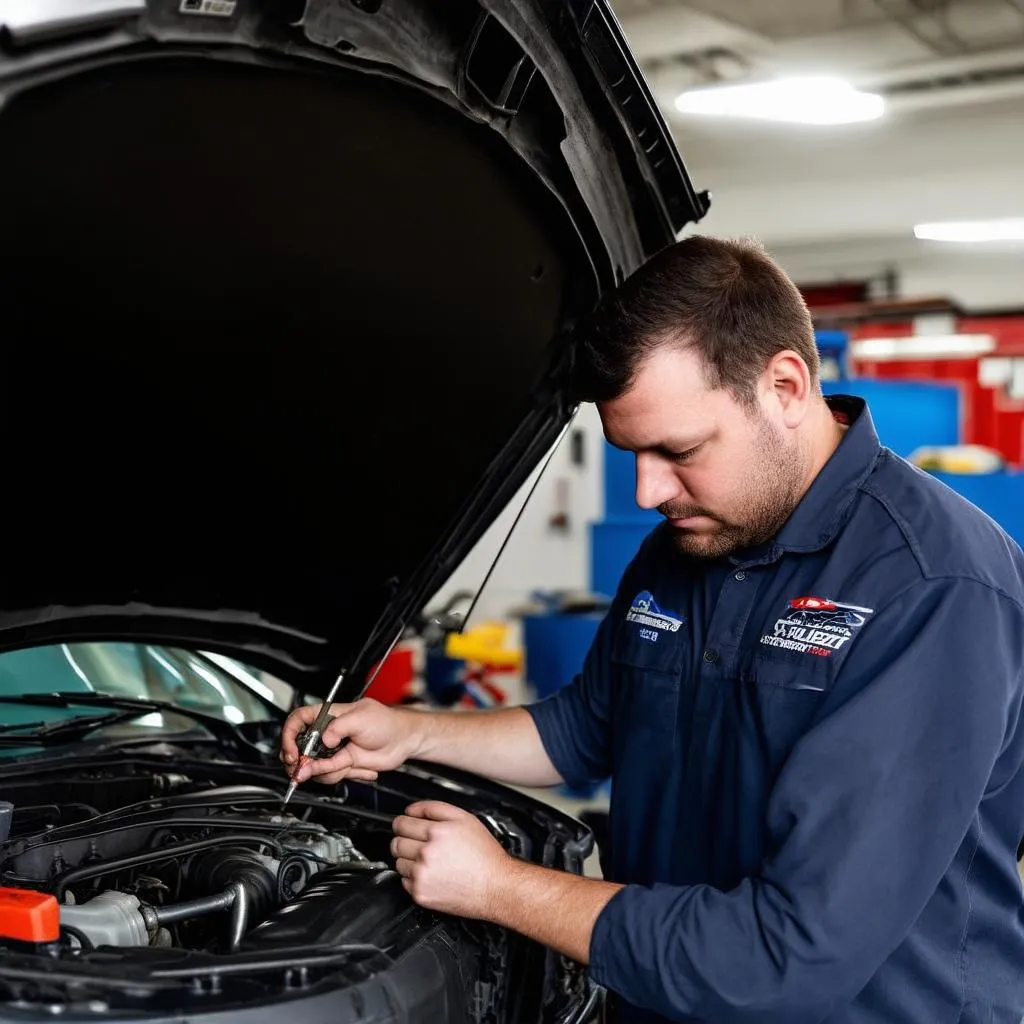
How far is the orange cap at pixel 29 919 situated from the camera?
4.16 feet

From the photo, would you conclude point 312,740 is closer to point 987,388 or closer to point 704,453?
point 704,453

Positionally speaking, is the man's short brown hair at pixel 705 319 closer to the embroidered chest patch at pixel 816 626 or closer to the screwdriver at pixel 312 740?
the embroidered chest patch at pixel 816 626

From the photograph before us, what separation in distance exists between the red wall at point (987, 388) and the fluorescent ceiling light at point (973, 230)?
0.86 meters

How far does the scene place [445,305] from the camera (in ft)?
5.62

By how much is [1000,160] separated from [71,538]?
8.16m

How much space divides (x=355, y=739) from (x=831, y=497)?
0.81m

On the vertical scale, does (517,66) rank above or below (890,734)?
above

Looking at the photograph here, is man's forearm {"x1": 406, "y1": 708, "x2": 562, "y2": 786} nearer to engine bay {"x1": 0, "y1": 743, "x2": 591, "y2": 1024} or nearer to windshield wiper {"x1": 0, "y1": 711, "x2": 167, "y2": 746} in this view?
engine bay {"x1": 0, "y1": 743, "x2": 591, "y2": 1024}

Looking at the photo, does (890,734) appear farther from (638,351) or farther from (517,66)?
(517,66)

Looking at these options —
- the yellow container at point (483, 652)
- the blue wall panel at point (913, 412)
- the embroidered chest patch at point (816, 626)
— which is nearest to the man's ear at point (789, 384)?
the embroidered chest patch at point (816, 626)

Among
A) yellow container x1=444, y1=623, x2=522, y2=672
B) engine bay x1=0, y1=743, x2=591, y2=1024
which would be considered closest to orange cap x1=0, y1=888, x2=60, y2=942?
engine bay x1=0, y1=743, x2=591, y2=1024

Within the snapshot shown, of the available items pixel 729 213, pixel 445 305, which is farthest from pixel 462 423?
pixel 729 213

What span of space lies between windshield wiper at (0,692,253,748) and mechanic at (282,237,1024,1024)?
801 millimetres

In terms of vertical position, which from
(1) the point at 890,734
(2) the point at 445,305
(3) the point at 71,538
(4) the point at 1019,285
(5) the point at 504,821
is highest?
(4) the point at 1019,285
